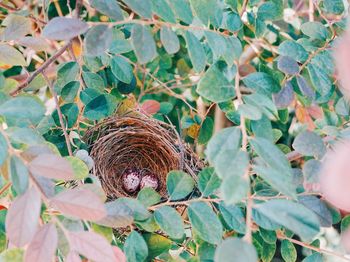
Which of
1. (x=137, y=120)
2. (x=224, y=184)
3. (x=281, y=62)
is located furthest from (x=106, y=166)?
(x=224, y=184)

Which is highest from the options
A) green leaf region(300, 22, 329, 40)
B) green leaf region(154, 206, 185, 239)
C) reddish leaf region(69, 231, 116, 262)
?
green leaf region(300, 22, 329, 40)

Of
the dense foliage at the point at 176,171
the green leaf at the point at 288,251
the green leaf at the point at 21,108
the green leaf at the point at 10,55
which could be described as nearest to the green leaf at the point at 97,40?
the dense foliage at the point at 176,171

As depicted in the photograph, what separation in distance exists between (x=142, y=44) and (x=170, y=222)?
26 centimetres

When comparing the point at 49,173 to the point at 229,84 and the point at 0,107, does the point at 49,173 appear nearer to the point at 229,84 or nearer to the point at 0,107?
the point at 0,107

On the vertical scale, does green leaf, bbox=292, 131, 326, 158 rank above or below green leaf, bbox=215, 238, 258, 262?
below

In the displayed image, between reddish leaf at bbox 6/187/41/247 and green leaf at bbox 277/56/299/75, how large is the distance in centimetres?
42

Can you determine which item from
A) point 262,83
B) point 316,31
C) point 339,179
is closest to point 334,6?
point 316,31

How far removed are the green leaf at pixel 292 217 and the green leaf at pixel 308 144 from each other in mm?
184

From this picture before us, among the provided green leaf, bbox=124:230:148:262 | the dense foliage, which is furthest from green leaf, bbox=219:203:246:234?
Answer: green leaf, bbox=124:230:148:262

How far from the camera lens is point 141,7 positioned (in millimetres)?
625

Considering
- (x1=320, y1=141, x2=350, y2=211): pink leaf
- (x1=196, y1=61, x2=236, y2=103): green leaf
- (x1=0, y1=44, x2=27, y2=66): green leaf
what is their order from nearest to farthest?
(x1=320, y1=141, x2=350, y2=211): pink leaf
(x1=196, y1=61, x2=236, y2=103): green leaf
(x1=0, y1=44, x2=27, y2=66): green leaf

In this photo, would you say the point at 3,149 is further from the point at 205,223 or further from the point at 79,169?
the point at 205,223

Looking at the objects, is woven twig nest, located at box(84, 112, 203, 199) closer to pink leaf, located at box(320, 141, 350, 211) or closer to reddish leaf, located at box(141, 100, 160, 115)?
reddish leaf, located at box(141, 100, 160, 115)

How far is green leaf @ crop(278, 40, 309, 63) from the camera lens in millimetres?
848
